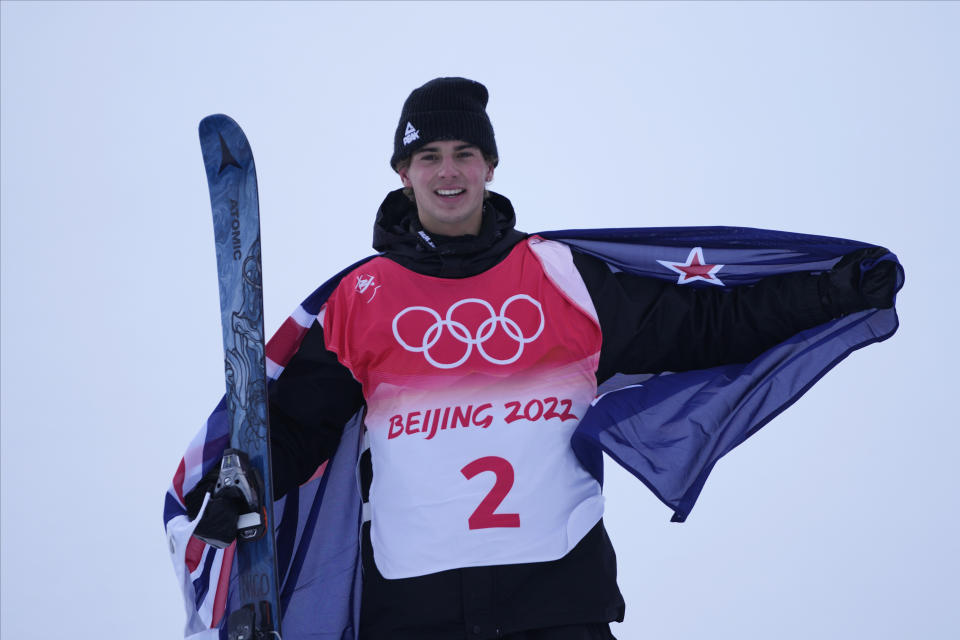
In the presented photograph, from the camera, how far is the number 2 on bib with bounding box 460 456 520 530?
230 cm

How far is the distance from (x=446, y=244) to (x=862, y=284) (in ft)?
3.03

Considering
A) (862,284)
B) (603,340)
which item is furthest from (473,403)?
(862,284)

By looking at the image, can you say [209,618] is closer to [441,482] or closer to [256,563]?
[256,563]

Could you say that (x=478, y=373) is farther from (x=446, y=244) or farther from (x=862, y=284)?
(x=862, y=284)

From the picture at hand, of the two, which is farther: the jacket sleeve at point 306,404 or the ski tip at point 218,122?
the ski tip at point 218,122

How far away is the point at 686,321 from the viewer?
252 cm

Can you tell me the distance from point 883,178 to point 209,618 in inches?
195

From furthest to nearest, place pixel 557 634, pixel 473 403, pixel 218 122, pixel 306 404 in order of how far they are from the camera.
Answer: pixel 218 122 < pixel 306 404 < pixel 473 403 < pixel 557 634

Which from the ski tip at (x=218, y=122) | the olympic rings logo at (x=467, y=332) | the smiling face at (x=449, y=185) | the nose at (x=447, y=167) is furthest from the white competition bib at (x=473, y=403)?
the ski tip at (x=218, y=122)

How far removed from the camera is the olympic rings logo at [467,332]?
2.41m

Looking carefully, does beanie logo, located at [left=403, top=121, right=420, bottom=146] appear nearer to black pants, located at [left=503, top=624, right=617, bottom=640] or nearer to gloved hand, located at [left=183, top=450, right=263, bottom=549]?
gloved hand, located at [left=183, top=450, right=263, bottom=549]

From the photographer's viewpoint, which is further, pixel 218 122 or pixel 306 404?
pixel 218 122

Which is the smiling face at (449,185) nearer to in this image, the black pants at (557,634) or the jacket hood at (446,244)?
the jacket hood at (446,244)

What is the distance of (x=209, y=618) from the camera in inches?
97.8
